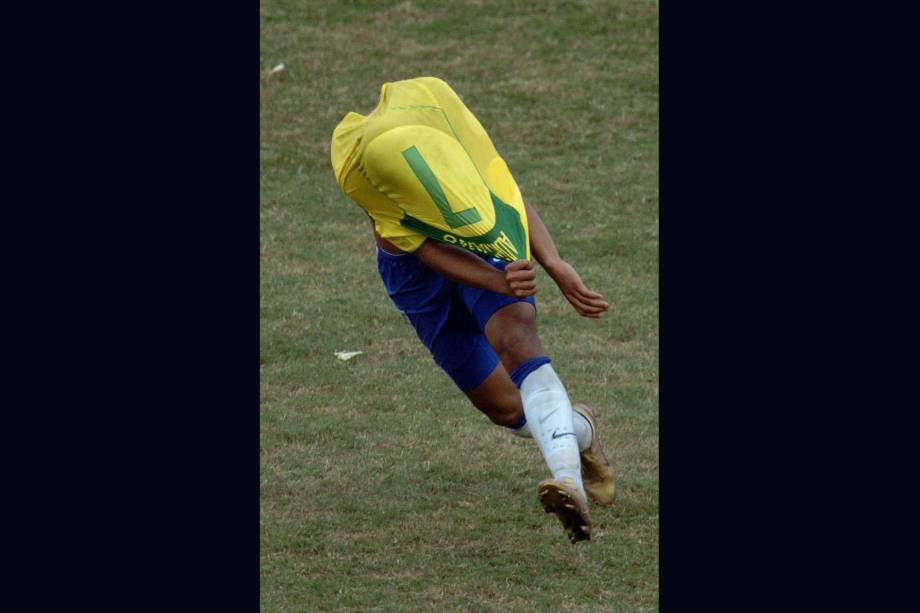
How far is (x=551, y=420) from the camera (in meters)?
6.73

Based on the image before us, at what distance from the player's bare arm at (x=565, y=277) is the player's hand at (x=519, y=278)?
0.16 metres

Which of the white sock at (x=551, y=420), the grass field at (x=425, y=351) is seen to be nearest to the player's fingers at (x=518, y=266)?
the white sock at (x=551, y=420)

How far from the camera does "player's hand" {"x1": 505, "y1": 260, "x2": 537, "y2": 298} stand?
675 centimetres

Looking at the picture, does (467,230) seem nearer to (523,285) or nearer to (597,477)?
(523,285)

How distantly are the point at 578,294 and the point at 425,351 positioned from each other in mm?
3510

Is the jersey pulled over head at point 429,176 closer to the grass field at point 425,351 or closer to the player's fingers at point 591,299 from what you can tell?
the player's fingers at point 591,299

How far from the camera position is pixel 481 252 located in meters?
6.90

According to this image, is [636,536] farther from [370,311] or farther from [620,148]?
[620,148]

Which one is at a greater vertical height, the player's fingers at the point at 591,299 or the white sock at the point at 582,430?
the player's fingers at the point at 591,299

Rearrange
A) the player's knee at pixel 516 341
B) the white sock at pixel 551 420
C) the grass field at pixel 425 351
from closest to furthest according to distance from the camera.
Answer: the white sock at pixel 551 420
the player's knee at pixel 516 341
the grass field at pixel 425 351

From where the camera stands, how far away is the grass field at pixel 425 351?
7.50 meters

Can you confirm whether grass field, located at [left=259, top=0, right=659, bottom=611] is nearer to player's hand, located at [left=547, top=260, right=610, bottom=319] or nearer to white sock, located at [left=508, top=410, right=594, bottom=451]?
white sock, located at [left=508, top=410, right=594, bottom=451]

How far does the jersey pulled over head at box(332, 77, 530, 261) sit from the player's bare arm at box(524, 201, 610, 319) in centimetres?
10

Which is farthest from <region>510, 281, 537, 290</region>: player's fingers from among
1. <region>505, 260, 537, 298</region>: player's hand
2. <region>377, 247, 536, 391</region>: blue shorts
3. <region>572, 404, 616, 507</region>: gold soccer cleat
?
<region>572, 404, 616, 507</region>: gold soccer cleat
